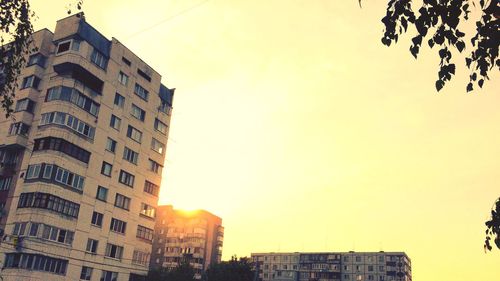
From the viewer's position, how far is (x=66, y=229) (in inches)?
1700

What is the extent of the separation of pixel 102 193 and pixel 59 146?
26.1 feet

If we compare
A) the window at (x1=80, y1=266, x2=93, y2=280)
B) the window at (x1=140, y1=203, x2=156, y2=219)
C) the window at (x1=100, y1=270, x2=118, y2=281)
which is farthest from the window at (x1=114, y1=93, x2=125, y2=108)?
the window at (x1=100, y1=270, x2=118, y2=281)

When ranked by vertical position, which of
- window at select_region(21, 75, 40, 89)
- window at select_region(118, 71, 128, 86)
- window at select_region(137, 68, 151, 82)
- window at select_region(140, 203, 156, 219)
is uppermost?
window at select_region(137, 68, 151, 82)

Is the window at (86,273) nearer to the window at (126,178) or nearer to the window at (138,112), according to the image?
the window at (126,178)

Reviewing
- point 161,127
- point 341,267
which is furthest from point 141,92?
point 341,267

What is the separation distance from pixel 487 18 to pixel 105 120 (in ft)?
164

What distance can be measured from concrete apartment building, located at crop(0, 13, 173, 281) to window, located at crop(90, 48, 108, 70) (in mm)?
131

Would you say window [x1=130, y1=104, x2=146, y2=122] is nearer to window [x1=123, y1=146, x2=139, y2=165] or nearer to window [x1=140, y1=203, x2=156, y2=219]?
window [x1=123, y1=146, x2=139, y2=165]

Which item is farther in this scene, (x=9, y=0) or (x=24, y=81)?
(x=24, y=81)

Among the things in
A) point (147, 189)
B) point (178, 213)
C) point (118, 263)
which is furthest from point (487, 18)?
point (178, 213)

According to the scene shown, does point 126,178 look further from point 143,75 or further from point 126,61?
point 126,61

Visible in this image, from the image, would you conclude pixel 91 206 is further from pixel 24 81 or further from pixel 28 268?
pixel 24 81

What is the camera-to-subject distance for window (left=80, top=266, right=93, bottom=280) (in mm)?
44856

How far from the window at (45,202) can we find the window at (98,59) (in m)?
16.9
